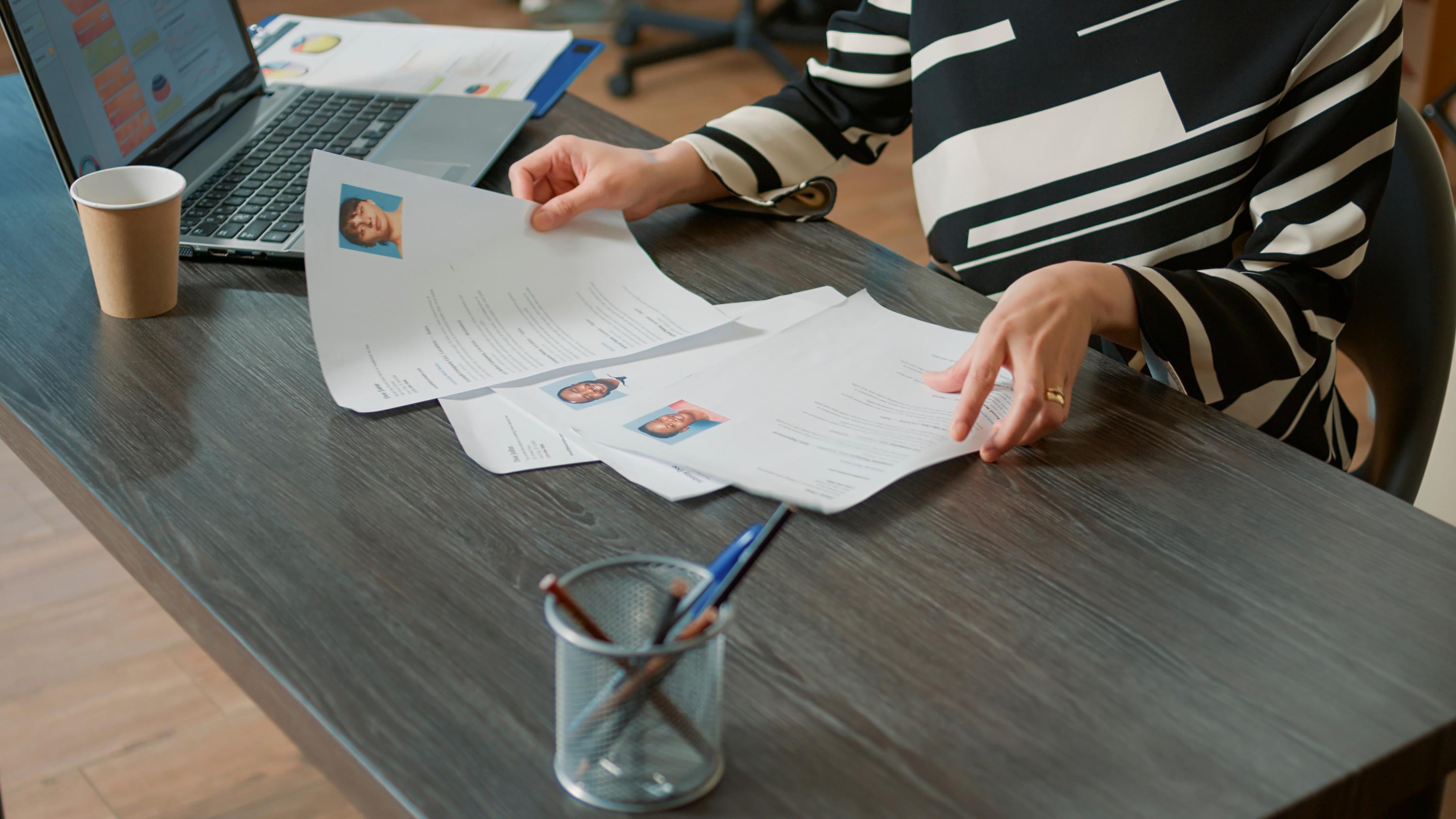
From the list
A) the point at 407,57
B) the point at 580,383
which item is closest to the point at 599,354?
the point at 580,383

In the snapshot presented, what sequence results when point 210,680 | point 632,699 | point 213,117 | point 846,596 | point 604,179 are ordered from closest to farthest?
1. point 632,699
2. point 846,596
3. point 604,179
4. point 213,117
5. point 210,680

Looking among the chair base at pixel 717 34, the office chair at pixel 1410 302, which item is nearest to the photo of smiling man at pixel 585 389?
the office chair at pixel 1410 302

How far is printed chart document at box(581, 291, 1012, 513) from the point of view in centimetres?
66

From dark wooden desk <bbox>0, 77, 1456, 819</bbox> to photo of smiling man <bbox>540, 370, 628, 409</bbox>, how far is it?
77 mm

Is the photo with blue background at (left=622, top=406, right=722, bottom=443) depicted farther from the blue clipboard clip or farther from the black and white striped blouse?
the blue clipboard clip

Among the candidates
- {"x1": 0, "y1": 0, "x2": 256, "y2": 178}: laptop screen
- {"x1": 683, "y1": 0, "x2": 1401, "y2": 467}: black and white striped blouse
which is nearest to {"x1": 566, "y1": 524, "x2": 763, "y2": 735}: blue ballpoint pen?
{"x1": 683, "y1": 0, "x2": 1401, "y2": 467}: black and white striped blouse

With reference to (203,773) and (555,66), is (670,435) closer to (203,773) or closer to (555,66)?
(555,66)

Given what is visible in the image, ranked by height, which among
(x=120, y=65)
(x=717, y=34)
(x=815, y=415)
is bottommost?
(x=717, y=34)

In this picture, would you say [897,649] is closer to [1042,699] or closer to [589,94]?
[1042,699]

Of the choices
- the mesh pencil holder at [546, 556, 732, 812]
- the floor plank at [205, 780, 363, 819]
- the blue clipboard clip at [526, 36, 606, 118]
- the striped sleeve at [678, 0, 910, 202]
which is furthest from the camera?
the floor plank at [205, 780, 363, 819]

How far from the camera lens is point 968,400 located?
0.69 m

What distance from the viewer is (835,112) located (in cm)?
108

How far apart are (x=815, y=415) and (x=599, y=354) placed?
0.16 metres

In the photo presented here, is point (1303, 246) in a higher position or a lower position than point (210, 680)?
higher
